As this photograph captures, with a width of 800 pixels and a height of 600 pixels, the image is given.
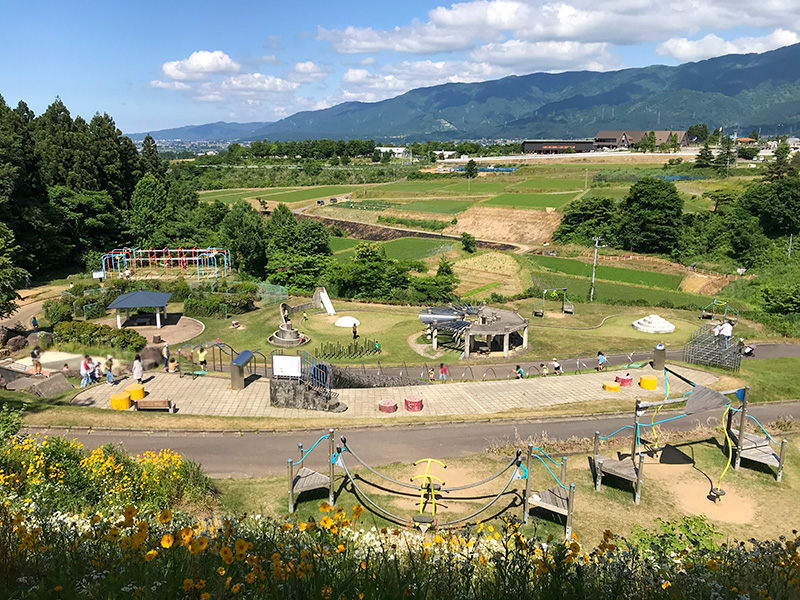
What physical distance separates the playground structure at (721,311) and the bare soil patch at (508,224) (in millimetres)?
36344

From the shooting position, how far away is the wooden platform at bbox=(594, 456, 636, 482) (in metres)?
16.1

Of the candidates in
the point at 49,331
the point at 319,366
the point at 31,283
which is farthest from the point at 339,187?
the point at 319,366

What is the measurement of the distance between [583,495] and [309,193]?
4530 inches

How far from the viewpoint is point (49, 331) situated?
37000mm

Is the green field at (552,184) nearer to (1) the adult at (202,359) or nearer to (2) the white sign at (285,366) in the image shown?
(1) the adult at (202,359)

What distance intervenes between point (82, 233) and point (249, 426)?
48662mm

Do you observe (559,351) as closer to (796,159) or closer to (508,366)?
(508,366)

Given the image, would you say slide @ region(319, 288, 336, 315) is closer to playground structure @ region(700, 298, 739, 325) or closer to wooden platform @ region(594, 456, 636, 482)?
playground structure @ region(700, 298, 739, 325)

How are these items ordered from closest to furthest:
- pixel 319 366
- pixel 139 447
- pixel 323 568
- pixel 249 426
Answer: pixel 323 568 < pixel 139 447 < pixel 249 426 < pixel 319 366

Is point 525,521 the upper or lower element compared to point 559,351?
upper

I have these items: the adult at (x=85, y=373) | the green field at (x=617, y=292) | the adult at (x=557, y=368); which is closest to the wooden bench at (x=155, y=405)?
the adult at (x=85, y=373)

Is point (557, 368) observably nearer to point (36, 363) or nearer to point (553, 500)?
point (553, 500)

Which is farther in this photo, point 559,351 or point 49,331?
point 49,331

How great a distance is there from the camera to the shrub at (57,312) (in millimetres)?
38188
